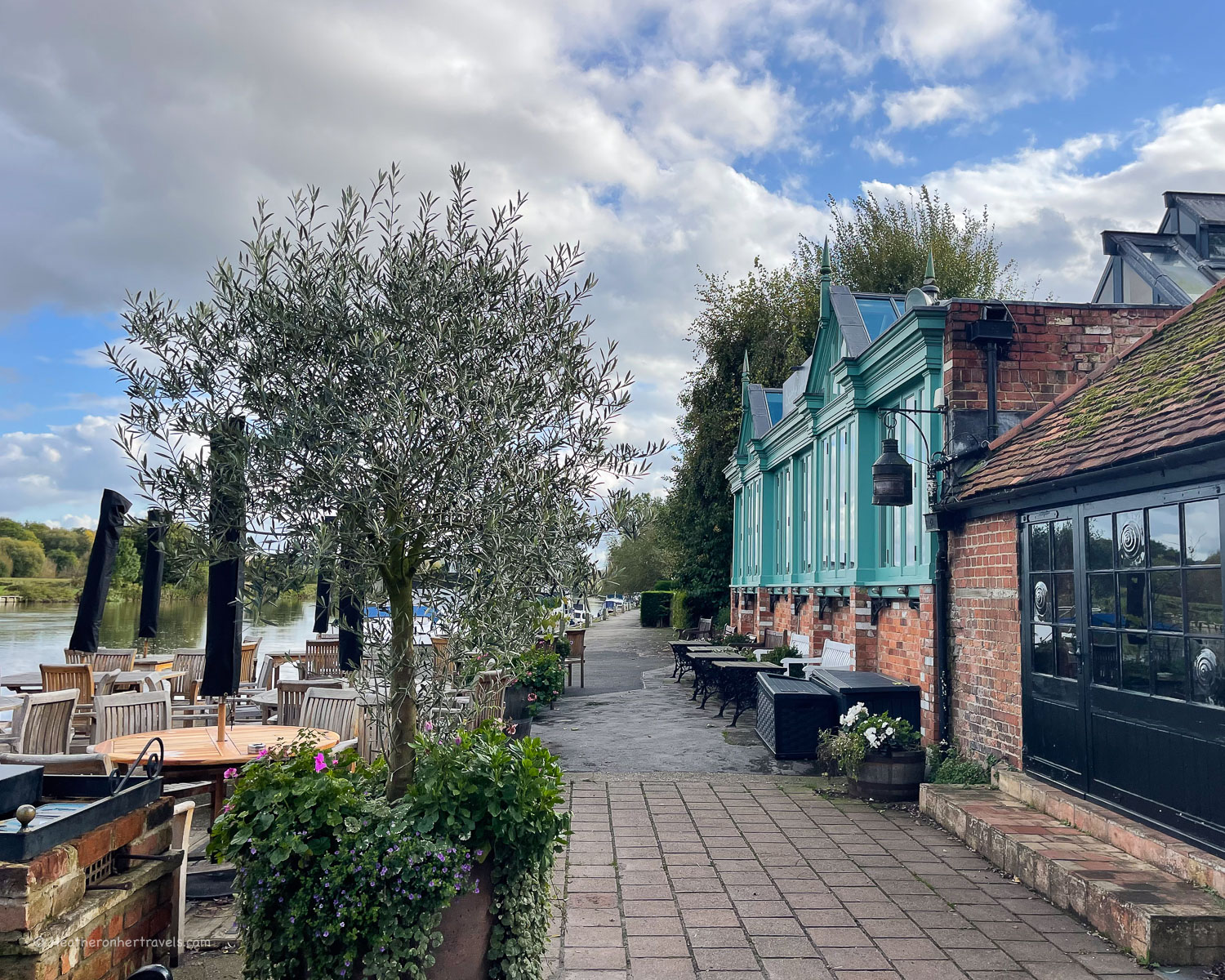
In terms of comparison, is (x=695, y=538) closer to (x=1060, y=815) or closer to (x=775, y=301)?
(x=775, y=301)

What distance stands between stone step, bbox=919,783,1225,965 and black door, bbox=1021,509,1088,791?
16.0 inches

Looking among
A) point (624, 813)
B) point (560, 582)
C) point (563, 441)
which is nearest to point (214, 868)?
point (624, 813)

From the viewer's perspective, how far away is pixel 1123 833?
508 centimetres

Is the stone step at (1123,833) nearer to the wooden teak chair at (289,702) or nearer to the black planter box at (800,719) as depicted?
the black planter box at (800,719)

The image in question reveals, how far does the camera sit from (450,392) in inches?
136

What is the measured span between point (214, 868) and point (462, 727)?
2.46 metres

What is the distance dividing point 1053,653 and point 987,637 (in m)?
0.96

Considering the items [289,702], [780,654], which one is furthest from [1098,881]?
[780,654]

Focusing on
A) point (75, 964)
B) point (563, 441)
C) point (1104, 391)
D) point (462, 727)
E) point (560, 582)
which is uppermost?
point (1104, 391)

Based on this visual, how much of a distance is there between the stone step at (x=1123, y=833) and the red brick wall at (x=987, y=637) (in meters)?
0.41

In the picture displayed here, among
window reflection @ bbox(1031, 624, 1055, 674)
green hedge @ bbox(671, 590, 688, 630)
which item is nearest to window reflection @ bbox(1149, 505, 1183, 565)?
window reflection @ bbox(1031, 624, 1055, 674)

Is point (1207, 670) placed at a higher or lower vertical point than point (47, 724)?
higher

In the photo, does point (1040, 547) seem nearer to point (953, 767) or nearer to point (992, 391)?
point (992, 391)

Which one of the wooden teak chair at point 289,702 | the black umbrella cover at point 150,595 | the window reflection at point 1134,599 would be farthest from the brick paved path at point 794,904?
the black umbrella cover at point 150,595
